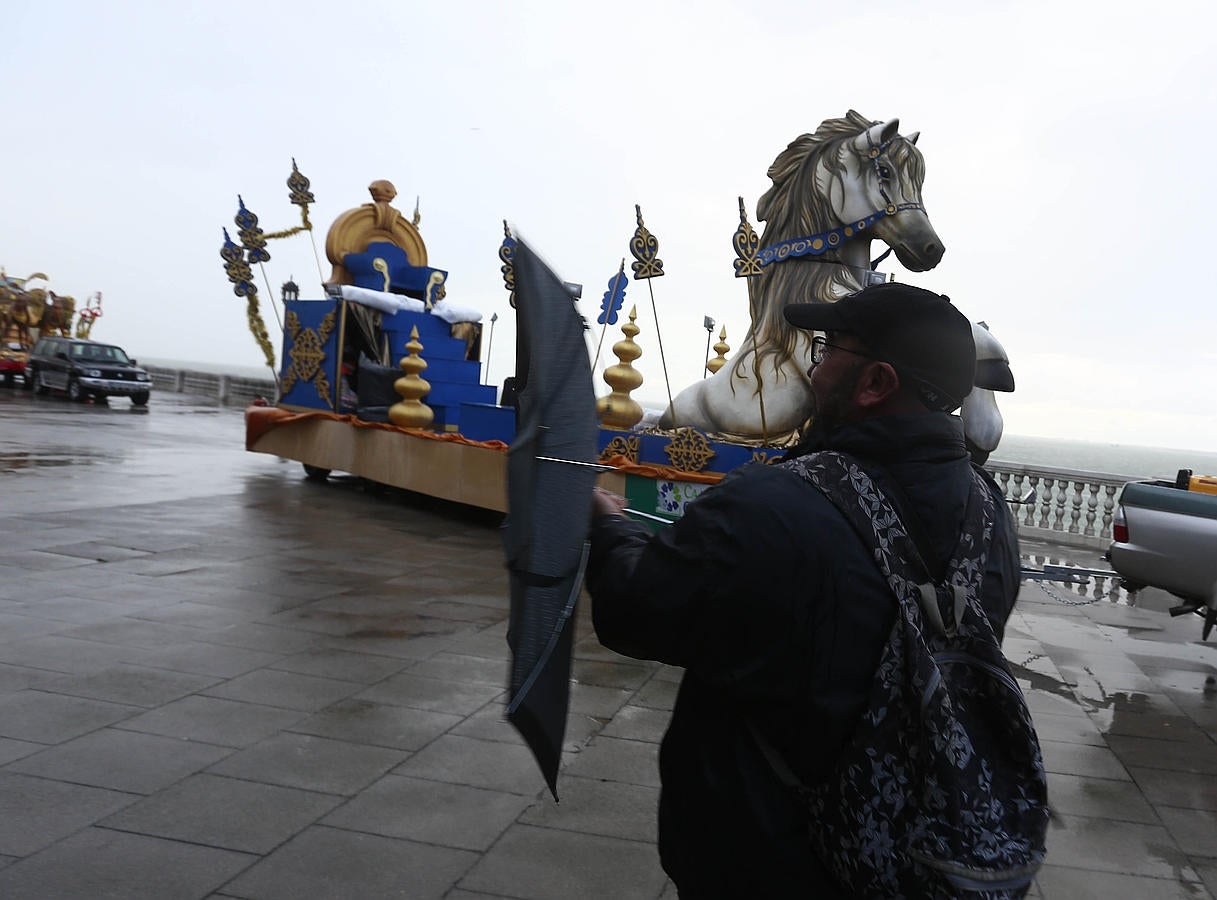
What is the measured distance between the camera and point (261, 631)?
5.62 m

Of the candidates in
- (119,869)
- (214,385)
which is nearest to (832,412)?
(119,869)

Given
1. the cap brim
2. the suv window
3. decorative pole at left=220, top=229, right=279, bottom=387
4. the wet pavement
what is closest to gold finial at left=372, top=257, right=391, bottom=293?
decorative pole at left=220, top=229, right=279, bottom=387

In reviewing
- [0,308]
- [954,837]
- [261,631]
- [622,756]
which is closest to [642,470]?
[261,631]

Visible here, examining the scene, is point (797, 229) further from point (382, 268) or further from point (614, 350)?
point (382, 268)

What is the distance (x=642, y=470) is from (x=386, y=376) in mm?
5294

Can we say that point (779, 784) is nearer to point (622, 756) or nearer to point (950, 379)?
point (950, 379)

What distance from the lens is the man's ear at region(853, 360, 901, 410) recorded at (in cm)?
175

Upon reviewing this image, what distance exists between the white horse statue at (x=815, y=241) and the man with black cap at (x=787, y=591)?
14.0 feet

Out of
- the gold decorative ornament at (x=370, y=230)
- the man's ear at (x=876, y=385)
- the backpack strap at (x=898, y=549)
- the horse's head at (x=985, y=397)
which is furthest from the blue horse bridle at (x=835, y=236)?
the gold decorative ornament at (x=370, y=230)

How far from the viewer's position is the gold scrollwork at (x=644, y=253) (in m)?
6.93

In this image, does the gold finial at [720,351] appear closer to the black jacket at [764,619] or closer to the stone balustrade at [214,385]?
the black jacket at [764,619]

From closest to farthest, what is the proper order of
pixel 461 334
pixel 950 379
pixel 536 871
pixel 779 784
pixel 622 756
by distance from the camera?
pixel 779 784 < pixel 950 379 < pixel 536 871 < pixel 622 756 < pixel 461 334

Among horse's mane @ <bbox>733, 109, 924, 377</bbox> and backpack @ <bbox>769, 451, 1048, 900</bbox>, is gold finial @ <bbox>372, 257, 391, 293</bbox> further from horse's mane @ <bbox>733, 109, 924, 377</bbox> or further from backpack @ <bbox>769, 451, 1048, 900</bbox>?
backpack @ <bbox>769, 451, 1048, 900</bbox>

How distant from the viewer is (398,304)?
12.2 meters
